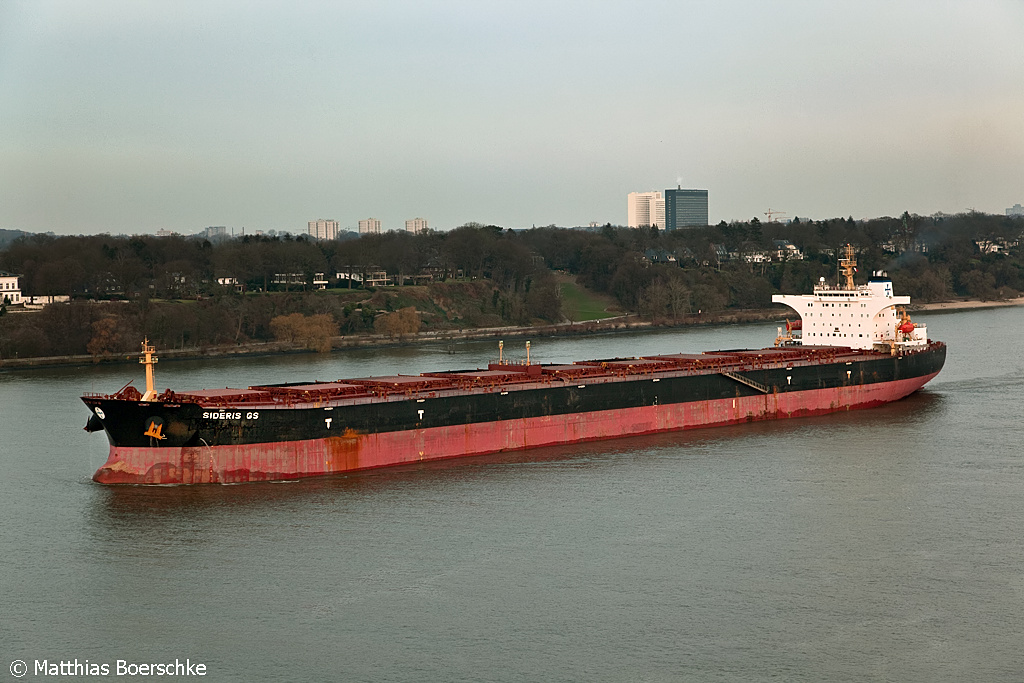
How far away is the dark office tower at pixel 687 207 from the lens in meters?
195

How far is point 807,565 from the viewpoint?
14.5 meters

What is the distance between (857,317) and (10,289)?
139ft

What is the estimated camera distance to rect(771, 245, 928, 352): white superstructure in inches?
1236

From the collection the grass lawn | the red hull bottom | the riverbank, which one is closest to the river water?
the red hull bottom

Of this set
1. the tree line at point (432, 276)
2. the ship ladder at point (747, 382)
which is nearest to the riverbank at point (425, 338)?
the tree line at point (432, 276)

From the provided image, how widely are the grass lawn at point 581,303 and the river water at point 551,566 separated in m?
43.7

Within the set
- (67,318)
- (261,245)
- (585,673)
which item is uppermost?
(261,245)

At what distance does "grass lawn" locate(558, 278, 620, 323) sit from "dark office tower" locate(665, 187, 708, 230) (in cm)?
12016

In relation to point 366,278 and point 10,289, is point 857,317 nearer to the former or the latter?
point 366,278

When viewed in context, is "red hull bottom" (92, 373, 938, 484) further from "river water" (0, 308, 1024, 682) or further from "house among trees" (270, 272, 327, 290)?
"house among trees" (270, 272, 327, 290)

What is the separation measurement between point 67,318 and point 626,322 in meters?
32.6

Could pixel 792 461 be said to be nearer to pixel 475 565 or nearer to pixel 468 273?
pixel 475 565

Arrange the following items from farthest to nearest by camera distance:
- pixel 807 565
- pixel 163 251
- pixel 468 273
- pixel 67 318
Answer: pixel 468 273 → pixel 163 251 → pixel 67 318 → pixel 807 565

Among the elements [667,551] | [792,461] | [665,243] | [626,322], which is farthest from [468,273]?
[667,551]
